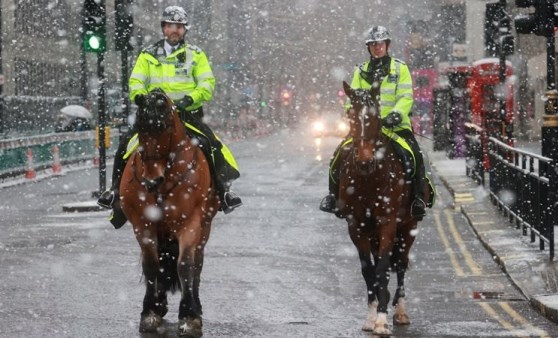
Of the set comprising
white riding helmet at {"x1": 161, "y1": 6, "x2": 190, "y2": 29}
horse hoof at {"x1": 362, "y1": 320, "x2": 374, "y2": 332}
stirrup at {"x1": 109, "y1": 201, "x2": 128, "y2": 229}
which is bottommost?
horse hoof at {"x1": 362, "y1": 320, "x2": 374, "y2": 332}

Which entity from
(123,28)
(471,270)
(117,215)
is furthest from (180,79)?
(123,28)

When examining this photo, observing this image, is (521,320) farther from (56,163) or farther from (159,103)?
(56,163)

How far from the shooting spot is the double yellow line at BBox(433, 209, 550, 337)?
389 inches

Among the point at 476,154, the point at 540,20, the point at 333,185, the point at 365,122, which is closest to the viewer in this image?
the point at 365,122

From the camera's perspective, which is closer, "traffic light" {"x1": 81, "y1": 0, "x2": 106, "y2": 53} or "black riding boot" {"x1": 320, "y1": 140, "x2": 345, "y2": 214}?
"black riding boot" {"x1": 320, "y1": 140, "x2": 345, "y2": 214}

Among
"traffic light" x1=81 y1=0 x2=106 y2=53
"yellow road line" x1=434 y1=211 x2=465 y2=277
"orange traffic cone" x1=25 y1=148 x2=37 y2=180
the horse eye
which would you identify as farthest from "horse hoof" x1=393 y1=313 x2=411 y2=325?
"orange traffic cone" x1=25 y1=148 x2=37 y2=180

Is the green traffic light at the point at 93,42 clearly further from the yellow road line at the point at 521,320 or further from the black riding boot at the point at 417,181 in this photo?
A: the black riding boot at the point at 417,181

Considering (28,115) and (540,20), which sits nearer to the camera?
(540,20)

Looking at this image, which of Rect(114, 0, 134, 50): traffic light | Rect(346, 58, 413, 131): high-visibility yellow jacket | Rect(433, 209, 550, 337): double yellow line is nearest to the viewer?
Rect(433, 209, 550, 337): double yellow line

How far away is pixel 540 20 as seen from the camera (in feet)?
49.8

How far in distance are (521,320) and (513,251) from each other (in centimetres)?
435

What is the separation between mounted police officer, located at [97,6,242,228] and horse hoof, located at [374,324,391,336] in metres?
1.59

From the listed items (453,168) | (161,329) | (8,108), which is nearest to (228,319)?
(161,329)

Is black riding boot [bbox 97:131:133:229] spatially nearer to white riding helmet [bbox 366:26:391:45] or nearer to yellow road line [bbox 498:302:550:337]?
white riding helmet [bbox 366:26:391:45]
